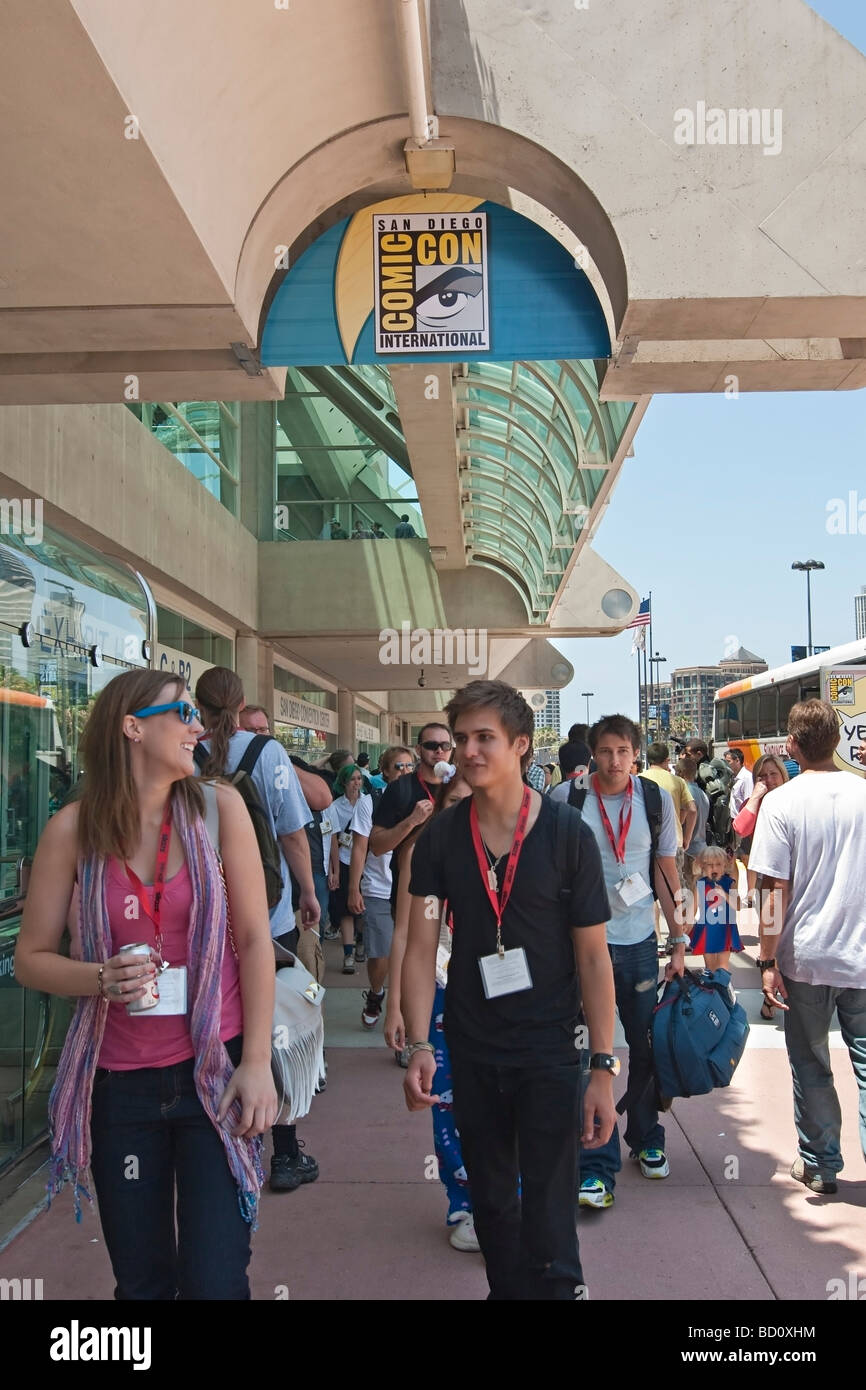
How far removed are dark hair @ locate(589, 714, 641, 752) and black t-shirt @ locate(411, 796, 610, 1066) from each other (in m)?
1.77

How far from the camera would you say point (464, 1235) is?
4062 mm

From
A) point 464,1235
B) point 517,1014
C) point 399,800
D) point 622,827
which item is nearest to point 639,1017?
point 622,827

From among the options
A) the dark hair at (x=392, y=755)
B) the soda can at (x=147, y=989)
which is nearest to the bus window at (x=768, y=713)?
the dark hair at (x=392, y=755)

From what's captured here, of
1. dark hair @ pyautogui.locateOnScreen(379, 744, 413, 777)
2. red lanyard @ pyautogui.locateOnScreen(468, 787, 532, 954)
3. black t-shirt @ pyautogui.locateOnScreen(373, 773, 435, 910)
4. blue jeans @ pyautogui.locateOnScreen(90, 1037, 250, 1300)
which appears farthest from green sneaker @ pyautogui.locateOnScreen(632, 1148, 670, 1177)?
dark hair @ pyautogui.locateOnScreen(379, 744, 413, 777)

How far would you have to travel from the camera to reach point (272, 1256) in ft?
13.2

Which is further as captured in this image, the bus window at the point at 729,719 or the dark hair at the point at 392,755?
the bus window at the point at 729,719

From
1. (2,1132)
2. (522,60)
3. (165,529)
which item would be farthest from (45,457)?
(2,1132)

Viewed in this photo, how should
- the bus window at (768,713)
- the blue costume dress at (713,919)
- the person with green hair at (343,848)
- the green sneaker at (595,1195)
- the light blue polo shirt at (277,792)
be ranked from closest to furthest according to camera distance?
the green sneaker at (595,1195), the light blue polo shirt at (277,792), the blue costume dress at (713,919), the person with green hair at (343,848), the bus window at (768,713)

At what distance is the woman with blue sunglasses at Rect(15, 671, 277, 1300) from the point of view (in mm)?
2551

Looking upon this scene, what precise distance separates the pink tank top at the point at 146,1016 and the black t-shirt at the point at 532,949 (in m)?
0.71

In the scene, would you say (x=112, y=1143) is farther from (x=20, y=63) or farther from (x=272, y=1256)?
(x=20, y=63)

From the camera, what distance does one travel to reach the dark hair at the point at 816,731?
4.56 meters

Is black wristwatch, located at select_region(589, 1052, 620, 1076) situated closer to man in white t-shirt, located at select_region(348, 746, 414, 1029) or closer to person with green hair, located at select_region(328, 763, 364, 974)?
man in white t-shirt, located at select_region(348, 746, 414, 1029)

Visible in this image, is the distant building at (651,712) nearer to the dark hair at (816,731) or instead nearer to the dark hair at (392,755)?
the dark hair at (392,755)
